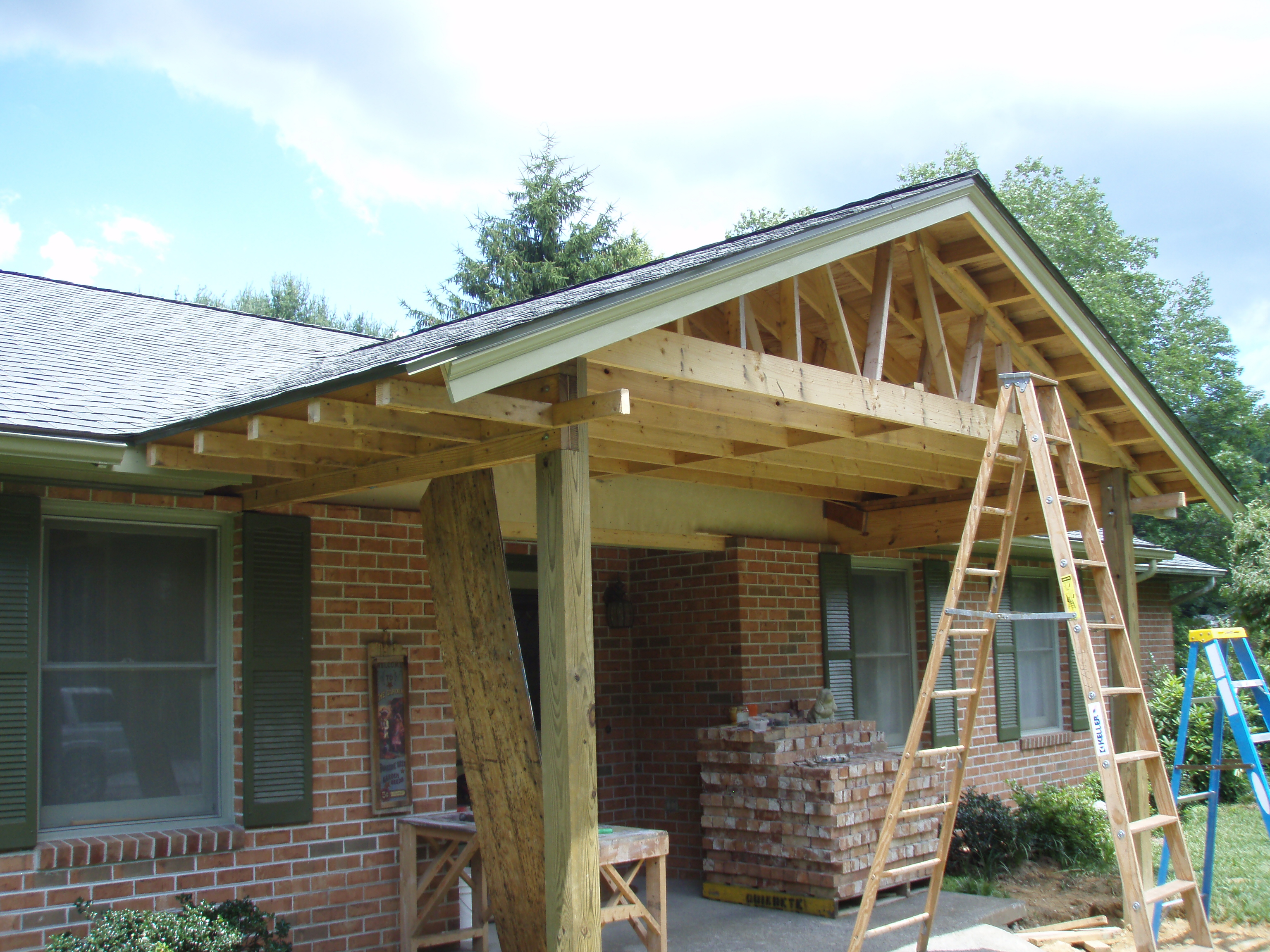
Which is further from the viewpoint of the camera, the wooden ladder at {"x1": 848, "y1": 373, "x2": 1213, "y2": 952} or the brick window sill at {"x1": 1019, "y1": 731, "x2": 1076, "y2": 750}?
the brick window sill at {"x1": 1019, "y1": 731, "x2": 1076, "y2": 750}

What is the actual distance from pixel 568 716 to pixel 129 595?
8.83 feet

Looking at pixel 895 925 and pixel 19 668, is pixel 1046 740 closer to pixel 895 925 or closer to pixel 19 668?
pixel 895 925

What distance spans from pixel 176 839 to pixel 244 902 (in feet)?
1.71

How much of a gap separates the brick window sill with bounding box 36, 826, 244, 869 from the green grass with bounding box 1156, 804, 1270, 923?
5.33 meters

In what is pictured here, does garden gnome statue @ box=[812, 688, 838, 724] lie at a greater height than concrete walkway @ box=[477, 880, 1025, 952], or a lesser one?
greater

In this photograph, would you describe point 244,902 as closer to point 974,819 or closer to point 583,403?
point 583,403

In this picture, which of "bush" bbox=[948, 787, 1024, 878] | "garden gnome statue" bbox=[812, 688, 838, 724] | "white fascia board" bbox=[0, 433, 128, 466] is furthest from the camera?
"bush" bbox=[948, 787, 1024, 878]

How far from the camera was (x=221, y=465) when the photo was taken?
5246 millimetres

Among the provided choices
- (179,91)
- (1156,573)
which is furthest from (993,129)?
(1156,573)

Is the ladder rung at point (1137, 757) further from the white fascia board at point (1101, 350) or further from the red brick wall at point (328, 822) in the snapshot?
the red brick wall at point (328, 822)

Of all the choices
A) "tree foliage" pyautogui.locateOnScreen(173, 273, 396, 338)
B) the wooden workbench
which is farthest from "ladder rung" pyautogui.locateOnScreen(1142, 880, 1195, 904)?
"tree foliage" pyautogui.locateOnScreen(173, 273, 396, 338)

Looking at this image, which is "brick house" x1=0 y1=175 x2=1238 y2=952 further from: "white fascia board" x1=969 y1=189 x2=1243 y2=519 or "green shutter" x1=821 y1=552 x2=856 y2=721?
"green shutter" x1=821 y1=552 x2=856 y2=721

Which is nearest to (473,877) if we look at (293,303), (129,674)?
(129,674)

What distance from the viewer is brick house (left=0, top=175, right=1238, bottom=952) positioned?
4.41 meters
